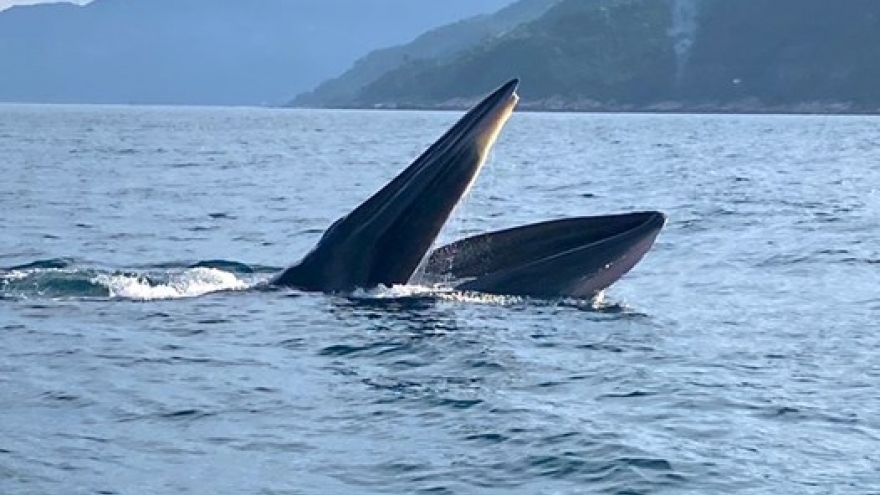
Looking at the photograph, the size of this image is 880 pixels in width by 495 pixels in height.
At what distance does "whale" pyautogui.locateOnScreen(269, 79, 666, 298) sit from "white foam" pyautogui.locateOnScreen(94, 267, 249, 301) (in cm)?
A: 143

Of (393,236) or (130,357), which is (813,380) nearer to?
(393,236)

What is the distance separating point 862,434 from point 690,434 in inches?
50.8

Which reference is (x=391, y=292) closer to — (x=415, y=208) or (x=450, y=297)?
(x=450, y=297)

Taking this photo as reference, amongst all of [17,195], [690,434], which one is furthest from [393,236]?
[17,195]

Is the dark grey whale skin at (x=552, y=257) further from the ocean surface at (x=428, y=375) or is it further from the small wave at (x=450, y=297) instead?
the ocean surface at (x=428, y=375)

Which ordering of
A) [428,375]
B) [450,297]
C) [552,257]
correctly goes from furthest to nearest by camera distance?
[450,297], [552,257], [428,375]

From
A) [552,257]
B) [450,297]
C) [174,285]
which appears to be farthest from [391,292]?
[174,285]

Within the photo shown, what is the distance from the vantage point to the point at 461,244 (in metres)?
18.5

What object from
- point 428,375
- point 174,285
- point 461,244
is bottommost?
point 428,375

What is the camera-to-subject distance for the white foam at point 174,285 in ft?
65.2

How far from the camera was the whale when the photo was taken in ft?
53.7

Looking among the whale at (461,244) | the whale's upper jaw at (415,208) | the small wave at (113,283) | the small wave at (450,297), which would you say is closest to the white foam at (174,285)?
the small wave at (113,283)

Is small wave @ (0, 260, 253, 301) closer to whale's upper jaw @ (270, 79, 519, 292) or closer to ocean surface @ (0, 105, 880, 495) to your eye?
ocean surface @ (0, 105, 880, 495)

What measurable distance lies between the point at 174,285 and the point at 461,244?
4054mm
